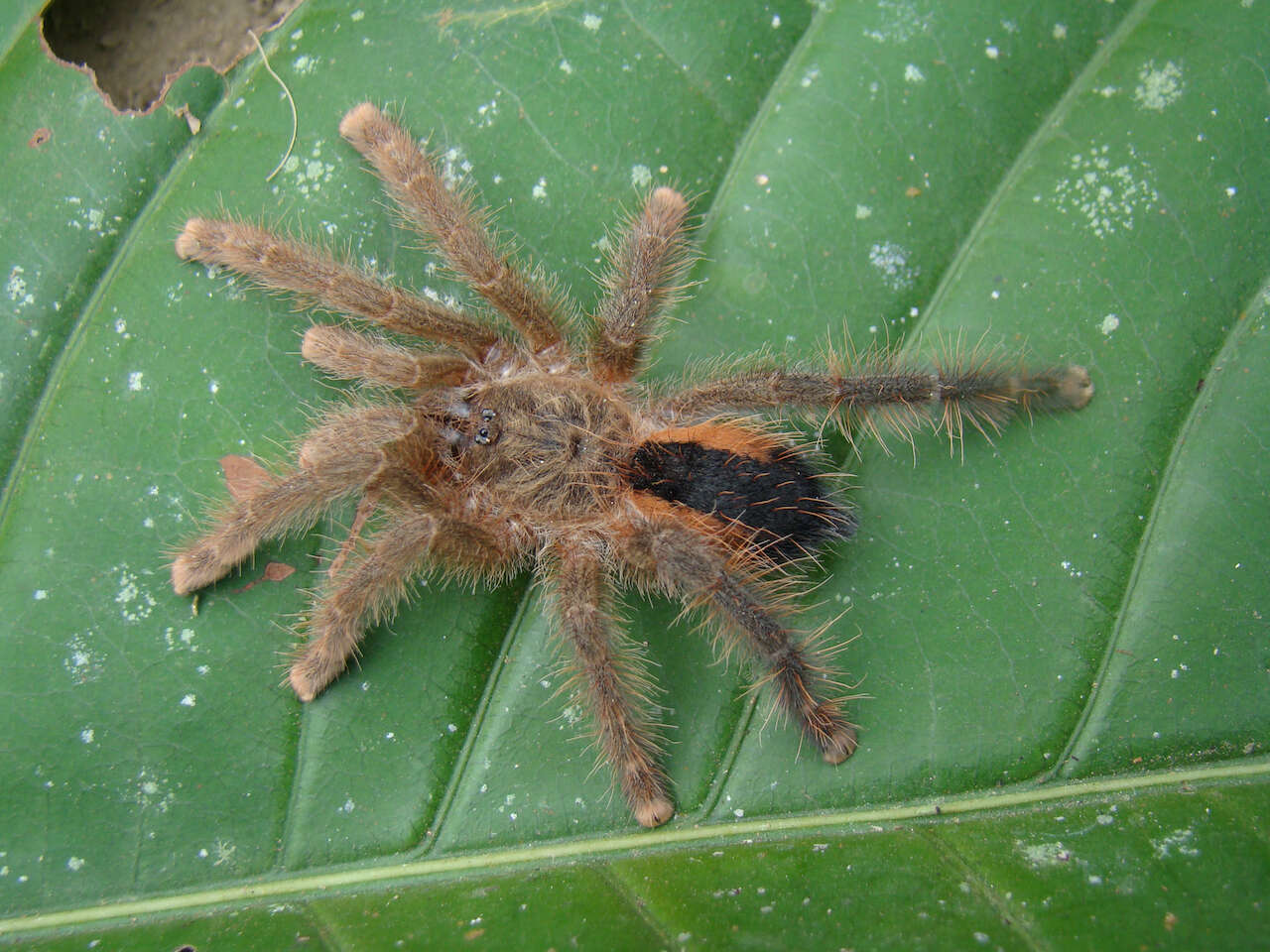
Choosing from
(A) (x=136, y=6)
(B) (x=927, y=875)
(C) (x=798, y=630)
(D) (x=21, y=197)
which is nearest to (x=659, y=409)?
(C) (x=798, y=630)

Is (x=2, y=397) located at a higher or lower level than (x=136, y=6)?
lower

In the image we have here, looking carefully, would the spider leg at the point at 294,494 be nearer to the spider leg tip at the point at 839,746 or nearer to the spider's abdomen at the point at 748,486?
the spider's abdomen at the point at 748,486

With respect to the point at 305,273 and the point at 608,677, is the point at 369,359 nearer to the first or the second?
the point at 305,273

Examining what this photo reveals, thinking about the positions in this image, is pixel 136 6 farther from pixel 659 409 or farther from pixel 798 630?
pixel 798 630

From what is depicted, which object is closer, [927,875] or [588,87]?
[927,875]

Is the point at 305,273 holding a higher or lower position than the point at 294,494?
higher

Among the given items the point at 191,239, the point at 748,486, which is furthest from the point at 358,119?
the point at 748,486
